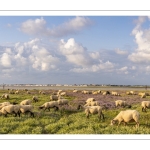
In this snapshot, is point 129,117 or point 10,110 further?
point 10,110

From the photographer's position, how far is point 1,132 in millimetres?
17859

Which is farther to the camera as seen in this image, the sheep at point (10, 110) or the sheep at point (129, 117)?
the sheep at point (10, 110)

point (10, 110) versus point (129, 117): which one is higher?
point (10, 110)

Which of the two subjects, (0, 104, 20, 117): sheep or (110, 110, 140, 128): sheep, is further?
(0, 104, 20, 117): sheep
